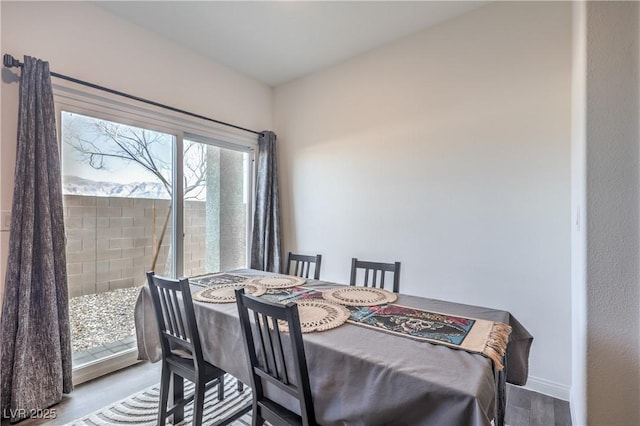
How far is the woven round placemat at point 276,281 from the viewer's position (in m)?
2.00

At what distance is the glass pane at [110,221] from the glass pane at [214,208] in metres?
0.22

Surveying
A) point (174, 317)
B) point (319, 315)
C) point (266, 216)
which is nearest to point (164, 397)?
point (174, 317)

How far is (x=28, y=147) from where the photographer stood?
1.82 metres

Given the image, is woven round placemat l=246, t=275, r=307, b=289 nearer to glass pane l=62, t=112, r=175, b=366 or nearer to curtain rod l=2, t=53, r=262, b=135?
glass pane l=62, t=112, r=175, b=366

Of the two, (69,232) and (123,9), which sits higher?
(123,9)

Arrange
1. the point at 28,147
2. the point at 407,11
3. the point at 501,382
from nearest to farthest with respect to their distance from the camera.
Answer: the point at 501,382 < the point at 28,147 < the point at 407,11

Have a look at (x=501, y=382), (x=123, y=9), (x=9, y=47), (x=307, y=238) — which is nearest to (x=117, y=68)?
(x=123, y=9)

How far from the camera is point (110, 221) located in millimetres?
2393

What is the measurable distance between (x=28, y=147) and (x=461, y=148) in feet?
9.65

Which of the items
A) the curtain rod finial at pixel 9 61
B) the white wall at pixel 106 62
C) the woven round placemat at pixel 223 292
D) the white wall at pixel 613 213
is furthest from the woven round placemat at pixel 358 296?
the curtain rod finial at pixel 9 61

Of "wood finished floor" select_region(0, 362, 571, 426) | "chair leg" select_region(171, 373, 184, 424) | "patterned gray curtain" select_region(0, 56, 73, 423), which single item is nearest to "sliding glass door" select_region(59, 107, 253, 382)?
"wood finished floor" select_region(0, 362, 571, 426)

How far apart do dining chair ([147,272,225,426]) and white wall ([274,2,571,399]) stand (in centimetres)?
174

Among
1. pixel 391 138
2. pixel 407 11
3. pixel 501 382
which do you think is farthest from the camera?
pixel 391 138

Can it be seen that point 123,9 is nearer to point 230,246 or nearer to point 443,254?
point 230,246
